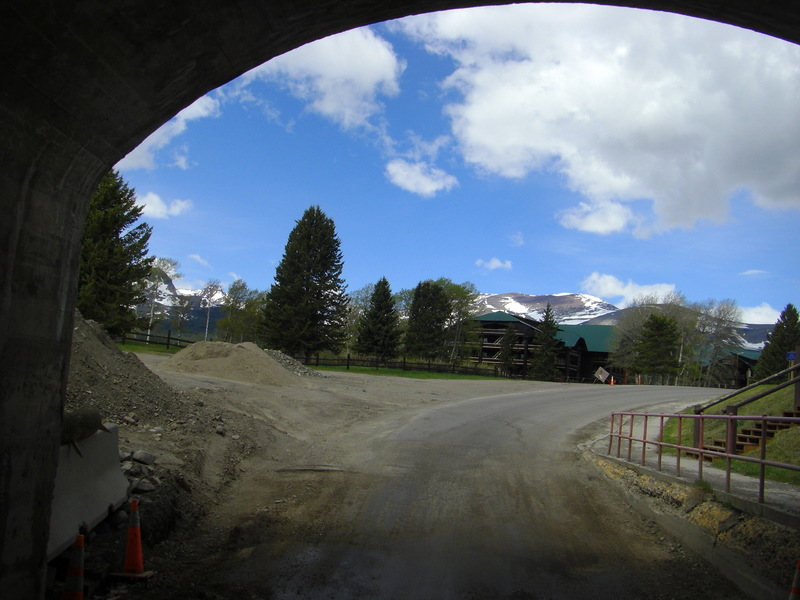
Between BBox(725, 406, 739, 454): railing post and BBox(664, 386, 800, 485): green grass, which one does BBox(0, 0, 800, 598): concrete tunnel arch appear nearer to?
BBox(725, 406, 739, 454): railing post

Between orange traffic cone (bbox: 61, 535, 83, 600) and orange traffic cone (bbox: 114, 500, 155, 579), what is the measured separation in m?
0.77

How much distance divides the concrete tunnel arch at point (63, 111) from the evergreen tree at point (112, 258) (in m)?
33.8

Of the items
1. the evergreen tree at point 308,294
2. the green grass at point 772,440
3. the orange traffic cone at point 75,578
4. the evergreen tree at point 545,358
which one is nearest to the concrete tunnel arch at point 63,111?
the orange traffic cone at point 75,578

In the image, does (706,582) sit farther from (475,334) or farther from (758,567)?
(475,334)

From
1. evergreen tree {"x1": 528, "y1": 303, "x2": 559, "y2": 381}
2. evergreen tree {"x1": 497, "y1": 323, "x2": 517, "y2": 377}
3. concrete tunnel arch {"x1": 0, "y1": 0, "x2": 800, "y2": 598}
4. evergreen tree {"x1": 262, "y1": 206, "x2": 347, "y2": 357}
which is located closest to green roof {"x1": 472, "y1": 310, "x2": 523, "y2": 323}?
evergreen tree {"x1": 497, "y1": 323, "x2": 517, "y2": 377}

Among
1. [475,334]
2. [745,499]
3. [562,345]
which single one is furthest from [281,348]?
[745,499]

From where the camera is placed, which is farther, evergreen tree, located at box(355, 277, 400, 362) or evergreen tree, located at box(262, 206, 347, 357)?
evergreen tree, located at box(355, 277, 400, 362)

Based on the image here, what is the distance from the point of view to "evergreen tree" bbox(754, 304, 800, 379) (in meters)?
56.3

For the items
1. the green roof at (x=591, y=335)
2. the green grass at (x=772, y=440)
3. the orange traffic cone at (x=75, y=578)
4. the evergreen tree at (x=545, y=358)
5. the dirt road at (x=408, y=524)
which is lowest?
the dirt road at (x=408, y=524)

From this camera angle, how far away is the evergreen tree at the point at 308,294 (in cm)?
5166

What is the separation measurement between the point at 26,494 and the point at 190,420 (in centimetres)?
803

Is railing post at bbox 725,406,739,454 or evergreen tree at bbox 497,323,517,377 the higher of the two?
evergreen tree at bbox 497,323,517,377

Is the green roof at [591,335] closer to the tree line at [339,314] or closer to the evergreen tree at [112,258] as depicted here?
the tree line at [339,314]

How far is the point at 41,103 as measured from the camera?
4.25 metres
